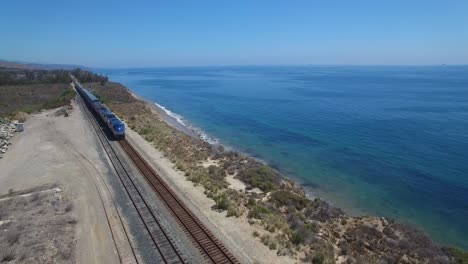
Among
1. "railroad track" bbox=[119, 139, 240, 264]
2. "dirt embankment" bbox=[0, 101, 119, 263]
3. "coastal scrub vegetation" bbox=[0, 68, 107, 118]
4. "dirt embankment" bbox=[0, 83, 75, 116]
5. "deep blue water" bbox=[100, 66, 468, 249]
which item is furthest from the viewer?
"dirt embankment" bbox=[0, 83, 75, 116]

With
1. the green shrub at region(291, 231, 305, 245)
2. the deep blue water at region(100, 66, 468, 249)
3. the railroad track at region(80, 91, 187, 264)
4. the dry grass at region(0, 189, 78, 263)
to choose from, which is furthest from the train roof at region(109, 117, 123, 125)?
the green shrub at region(291, 231, 305, 245)

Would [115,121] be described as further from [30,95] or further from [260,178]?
[30,95]

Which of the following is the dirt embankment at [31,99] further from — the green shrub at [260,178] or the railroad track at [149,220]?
the green shrub at [260,178]

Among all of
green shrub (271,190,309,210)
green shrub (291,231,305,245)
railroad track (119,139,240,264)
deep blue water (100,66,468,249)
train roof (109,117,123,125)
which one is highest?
train roof (109,117,123,125)

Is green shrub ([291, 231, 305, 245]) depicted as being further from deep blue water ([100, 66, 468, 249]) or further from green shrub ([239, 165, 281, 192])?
deep blue water ([100, 66, 468, 249])

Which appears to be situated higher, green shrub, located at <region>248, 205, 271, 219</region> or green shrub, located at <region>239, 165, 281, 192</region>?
green shrub, located at <region>248, 205, 271, 219</region>

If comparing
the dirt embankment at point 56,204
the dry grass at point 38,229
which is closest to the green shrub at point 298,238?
the dirt embankment at point 56,204
